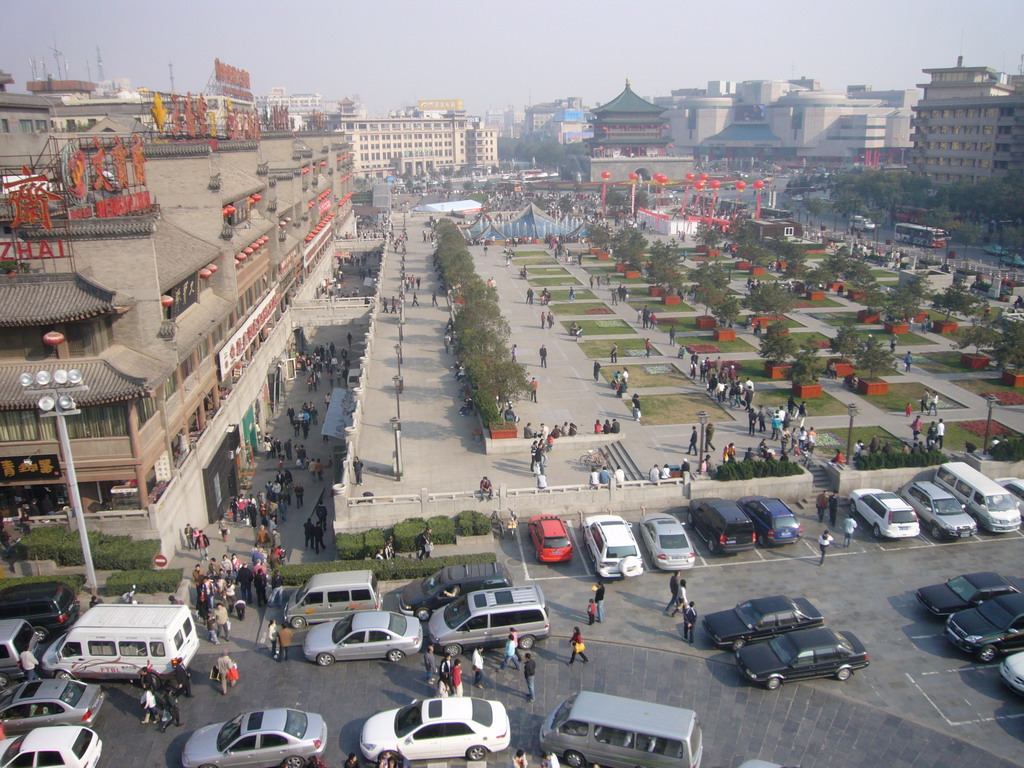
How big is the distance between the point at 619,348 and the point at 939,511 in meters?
23.3

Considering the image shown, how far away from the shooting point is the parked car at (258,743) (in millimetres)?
16156

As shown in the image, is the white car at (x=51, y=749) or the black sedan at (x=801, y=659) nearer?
the white car at (x=51, y=749)

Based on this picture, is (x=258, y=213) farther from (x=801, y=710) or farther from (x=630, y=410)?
(x=801, y=710)

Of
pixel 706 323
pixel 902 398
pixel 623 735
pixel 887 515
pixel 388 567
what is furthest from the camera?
pixel 706 323

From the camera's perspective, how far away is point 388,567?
23.8 m

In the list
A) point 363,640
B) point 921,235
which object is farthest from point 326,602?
point 921,235

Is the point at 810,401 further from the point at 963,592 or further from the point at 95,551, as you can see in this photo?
the point at 95,551

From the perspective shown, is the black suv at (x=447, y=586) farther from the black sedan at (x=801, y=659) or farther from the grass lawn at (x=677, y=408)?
the grass lawn at (x=677, y=408)

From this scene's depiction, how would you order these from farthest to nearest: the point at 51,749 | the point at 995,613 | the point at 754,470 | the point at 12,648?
the point at 754,470 → the point at 995,613 → the point at 12,648 → the point at 51,749

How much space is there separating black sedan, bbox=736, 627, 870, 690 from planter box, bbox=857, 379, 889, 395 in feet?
72.6

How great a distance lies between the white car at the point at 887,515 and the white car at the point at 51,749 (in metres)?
22.1

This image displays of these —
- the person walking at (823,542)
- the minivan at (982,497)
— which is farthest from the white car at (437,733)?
the minivan at (982,497)

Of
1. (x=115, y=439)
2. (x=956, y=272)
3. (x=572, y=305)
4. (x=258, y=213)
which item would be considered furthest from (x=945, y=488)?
(x=956, y=272)

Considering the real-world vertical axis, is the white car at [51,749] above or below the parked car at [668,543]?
above
